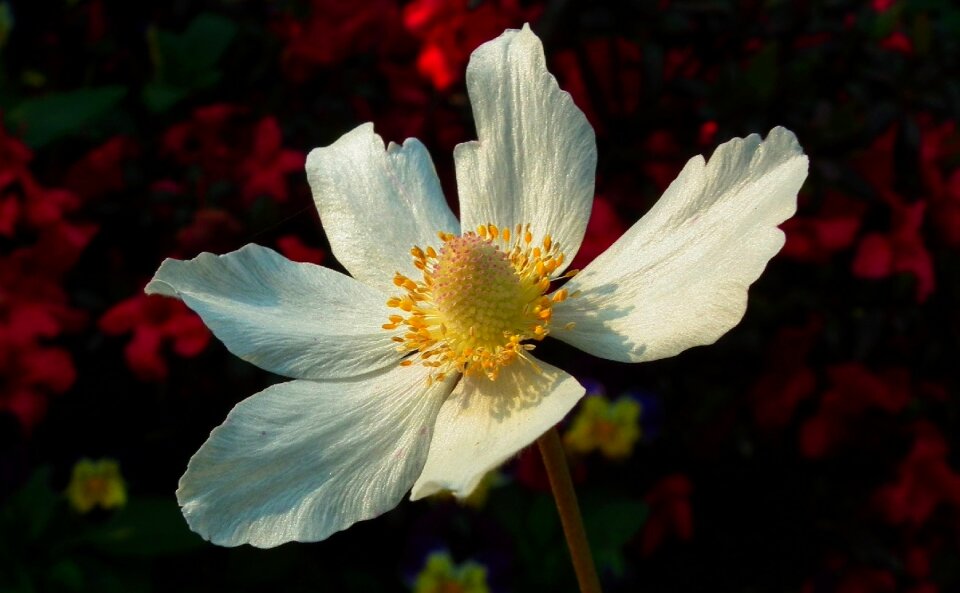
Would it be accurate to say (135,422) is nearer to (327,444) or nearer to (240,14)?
(240,14)

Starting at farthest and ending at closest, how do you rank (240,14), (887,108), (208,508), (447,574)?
(240,14), (887,108), (447,574), (208,508)

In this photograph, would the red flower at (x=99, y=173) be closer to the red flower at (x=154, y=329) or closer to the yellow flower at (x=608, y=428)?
the red flower at (x=154, y=329)

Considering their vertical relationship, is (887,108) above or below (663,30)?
below

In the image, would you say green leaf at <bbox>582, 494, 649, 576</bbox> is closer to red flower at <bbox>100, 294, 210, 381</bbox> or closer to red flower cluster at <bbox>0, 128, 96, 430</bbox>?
red flower at <bbox>100, 294, 210, 381</bbox>

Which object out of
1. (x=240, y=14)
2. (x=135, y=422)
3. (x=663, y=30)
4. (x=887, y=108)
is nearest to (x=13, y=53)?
(x=240, y=14)

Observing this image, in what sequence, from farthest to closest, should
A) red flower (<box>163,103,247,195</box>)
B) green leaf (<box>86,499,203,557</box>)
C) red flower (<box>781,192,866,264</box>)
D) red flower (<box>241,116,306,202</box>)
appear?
red flower (<box>163,103,247,195</box>)
red flower (<box>241,116,306,202</box>)
red flower (<box>781,192,866,264</box>)
green leaf (<box>86,499,203,557</box>)

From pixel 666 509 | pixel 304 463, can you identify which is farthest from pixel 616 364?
pixel 304 463

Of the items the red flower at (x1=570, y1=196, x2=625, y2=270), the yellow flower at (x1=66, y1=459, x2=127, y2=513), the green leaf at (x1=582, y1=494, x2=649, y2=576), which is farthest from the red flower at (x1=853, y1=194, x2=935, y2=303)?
the yellow flower at (x1=66, y1=459, x2=127, y2=513)
